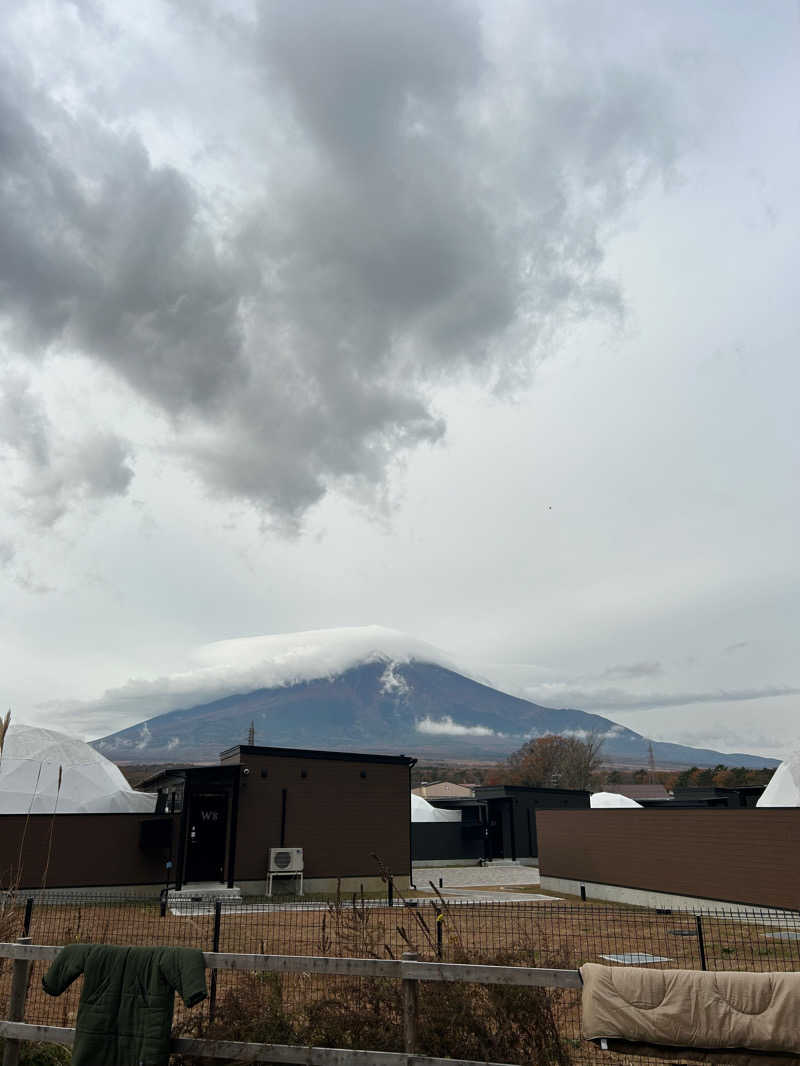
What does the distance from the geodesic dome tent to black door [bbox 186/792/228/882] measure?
20.8 feet

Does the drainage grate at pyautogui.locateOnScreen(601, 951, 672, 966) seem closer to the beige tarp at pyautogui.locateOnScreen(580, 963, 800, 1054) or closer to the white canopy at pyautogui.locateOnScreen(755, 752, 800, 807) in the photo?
the beige tarp at pyautogui.locateOnScreen(580, 963, 800, 1054)

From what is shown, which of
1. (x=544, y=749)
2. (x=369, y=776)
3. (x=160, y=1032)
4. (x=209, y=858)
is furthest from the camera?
(x=544, y=749)

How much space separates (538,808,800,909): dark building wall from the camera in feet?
82.6

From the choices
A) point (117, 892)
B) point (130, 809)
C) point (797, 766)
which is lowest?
point (117, 892)

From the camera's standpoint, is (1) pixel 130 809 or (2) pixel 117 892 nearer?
(2) pixel 117 892

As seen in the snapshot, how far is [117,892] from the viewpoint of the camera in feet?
103

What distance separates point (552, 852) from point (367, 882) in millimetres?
A: 9862

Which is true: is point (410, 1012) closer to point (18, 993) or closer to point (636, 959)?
point (18, 993)

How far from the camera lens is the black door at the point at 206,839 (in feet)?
105

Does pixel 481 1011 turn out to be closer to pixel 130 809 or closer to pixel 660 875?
→ pixel 660 875

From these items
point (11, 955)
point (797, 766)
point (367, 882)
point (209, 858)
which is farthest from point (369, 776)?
point (11, 955)

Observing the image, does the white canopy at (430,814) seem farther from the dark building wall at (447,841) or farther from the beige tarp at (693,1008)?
the beige tarp at (693,1008)

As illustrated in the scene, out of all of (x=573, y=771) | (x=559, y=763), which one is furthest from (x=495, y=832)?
(x=559, y=763)

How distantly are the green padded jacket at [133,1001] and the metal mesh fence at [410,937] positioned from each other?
1253mm
